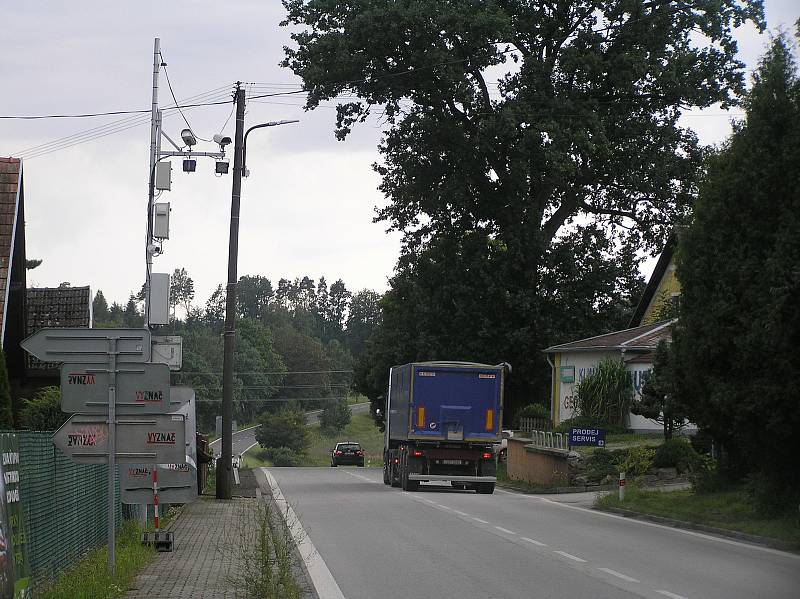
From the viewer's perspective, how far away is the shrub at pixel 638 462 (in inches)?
1247

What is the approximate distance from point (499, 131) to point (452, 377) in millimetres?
13505

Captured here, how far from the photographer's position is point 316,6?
43.1 m

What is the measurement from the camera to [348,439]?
5094 inches

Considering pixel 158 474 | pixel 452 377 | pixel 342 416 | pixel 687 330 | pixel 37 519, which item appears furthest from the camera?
pixel 342 416

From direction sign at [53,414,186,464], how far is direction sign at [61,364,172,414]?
0.10m

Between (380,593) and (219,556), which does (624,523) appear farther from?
(380,593)

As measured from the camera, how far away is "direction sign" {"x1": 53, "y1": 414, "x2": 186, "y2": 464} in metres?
12.5

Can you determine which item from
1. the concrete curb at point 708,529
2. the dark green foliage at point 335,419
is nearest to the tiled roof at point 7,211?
the concrete curb at point 708,529

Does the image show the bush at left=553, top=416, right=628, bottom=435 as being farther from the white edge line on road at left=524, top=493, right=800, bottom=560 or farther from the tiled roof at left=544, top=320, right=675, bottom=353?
the white edge line on road at left=524, top=493, right=800, bottom=560

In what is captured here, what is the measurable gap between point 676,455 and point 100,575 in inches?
862

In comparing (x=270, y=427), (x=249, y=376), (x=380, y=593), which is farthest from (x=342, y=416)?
(x=380, y=593)

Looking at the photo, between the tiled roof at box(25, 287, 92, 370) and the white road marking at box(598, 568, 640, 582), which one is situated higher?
the tiled roof at box(25, 287, 92, 370)

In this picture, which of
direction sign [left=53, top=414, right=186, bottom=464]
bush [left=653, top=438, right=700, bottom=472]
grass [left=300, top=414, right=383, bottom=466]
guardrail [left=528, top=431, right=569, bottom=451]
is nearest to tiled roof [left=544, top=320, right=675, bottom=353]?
guardrail [left=528, top=431, right=569, bottom=451]

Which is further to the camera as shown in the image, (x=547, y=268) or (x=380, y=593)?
(x=547, y=268)
